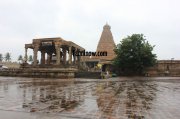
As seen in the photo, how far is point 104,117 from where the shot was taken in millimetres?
5770

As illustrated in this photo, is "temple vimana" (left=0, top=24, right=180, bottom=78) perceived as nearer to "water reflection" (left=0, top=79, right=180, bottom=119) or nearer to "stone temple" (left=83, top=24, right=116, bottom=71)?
"stone temple" (left=83, top=24, right=116, bottom=71)

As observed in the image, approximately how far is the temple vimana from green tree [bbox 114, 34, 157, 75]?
5074 millimetres

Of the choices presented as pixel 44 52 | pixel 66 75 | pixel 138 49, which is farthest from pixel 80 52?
pixel 66 75

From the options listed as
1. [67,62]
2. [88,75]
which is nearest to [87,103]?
[88,75]

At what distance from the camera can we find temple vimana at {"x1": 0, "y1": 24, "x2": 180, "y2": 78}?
36531 mm

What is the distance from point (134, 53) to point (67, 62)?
548 inches

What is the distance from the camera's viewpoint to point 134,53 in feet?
153

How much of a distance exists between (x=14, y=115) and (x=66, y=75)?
94.5 feet

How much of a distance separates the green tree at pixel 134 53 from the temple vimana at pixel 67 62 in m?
5.07

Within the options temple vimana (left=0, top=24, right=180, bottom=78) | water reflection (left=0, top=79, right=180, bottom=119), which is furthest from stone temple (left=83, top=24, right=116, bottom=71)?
water reflection (left=0, top=79, right=180, bottom=119)

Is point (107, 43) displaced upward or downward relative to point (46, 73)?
upward

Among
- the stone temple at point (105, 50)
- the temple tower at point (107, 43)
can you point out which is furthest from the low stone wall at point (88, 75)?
the temple tower at point (107, 43)

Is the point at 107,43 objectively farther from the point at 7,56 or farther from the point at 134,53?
the point at 7,56

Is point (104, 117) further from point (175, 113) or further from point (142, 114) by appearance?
point (175, 113)
